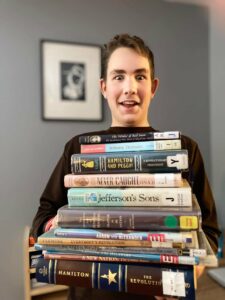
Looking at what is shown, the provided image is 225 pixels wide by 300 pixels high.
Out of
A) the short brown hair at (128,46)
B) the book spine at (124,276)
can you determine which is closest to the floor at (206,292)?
the book spine at (124,276)

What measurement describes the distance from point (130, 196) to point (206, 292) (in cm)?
155

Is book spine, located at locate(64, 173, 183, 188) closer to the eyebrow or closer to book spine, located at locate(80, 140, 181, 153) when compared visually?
book spine, located at locate(80, 140, 181, 153)

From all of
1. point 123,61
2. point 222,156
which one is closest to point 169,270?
point 123,61

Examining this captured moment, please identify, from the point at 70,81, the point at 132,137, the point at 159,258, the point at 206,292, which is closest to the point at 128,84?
the point at 132,137

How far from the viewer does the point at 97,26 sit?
1861 mm

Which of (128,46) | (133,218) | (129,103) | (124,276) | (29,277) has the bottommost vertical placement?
(29,277)

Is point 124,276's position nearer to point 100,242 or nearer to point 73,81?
point 100,242

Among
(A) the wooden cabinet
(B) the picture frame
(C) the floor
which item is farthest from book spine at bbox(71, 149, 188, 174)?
(C) the floor

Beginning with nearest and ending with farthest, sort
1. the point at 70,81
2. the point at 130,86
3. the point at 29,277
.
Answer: the point at 130,86
the point at 29,277
the point at 70,81

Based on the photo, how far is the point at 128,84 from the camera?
2.13 ft

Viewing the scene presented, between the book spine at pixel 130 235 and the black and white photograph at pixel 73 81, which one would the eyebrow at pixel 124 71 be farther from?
the black and white photograph at pixel 73 81

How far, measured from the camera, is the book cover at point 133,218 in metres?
0.45

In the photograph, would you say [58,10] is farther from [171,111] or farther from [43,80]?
[171,111]

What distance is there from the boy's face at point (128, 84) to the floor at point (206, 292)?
4.73 ft
